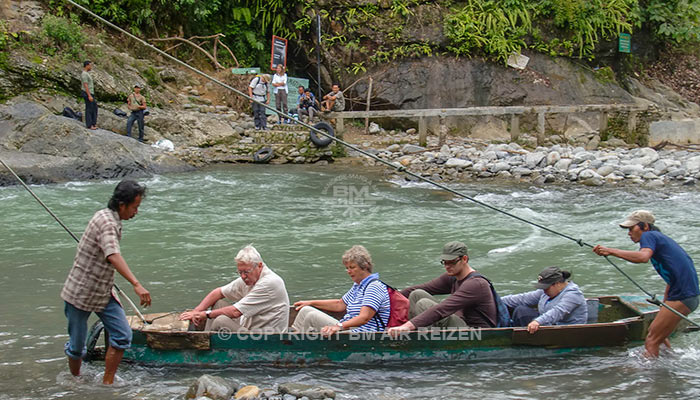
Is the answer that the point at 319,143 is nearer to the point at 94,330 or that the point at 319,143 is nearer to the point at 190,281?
the point at 190,281

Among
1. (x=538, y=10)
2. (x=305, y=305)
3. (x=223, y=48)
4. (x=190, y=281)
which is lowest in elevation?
(x=190, y=281)

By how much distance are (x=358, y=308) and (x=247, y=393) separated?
1.26m

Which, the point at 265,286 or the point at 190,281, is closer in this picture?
the point at 265,286

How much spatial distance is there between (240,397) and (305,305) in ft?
4.16

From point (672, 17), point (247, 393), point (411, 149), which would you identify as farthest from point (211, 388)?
point (672, 17)

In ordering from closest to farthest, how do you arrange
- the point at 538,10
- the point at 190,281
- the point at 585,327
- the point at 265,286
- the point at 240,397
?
the point at 240,397, the point at 265,286, the point at 585,327, the point at 190,281, the point at 538,10

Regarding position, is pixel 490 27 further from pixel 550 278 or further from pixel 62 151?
pixel 550 278

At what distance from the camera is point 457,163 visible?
57.6 ft

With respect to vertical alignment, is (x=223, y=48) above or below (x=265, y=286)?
above

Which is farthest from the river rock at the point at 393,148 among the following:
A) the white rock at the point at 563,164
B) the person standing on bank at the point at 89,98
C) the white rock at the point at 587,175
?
the person standing on bank at the point at 89,98

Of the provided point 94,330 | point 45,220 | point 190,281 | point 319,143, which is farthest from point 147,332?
point 319,143

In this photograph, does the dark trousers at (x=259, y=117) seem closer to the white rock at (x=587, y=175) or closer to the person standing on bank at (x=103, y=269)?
the white rock at (x=587, y=175)

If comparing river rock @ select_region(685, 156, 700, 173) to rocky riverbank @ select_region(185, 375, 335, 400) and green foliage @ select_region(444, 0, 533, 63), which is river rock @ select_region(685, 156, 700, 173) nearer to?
green foliage @ select_region(444, 0, 533, 63)

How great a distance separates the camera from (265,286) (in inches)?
239
